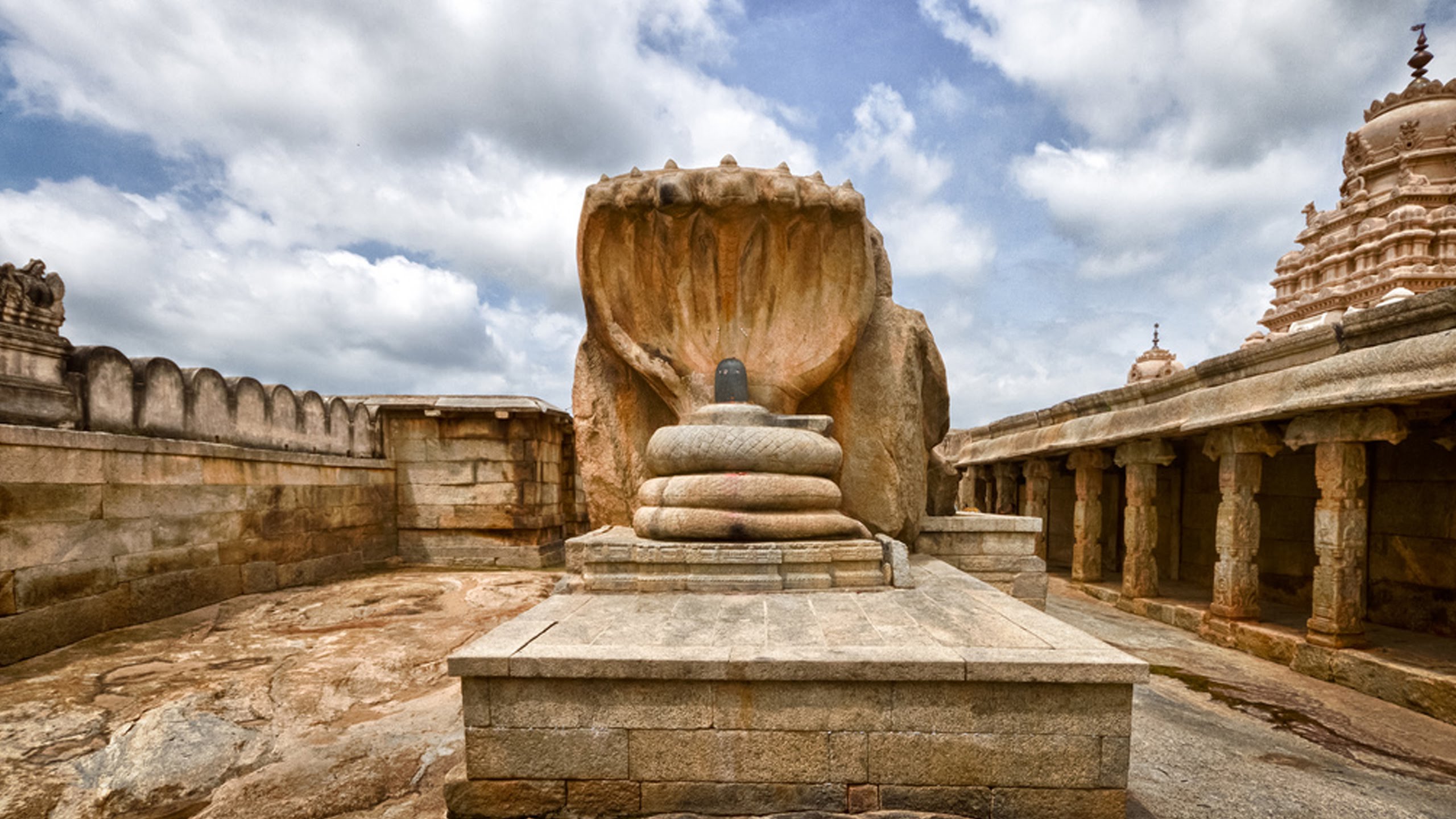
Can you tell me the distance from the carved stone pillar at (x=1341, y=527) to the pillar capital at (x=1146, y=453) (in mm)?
2326

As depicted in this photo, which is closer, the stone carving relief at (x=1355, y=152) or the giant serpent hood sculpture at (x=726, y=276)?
the giant serpent hood sculpture at (x=726, y=276)

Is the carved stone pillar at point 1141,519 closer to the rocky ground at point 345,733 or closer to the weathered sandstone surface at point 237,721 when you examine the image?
the rocky ground at point 345,733

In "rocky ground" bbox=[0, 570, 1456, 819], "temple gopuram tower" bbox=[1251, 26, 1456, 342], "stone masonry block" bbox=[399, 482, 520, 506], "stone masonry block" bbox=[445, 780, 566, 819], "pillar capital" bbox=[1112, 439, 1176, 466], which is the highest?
"temple gopuram tower" bbox=[1251, 26, 1456, 342]

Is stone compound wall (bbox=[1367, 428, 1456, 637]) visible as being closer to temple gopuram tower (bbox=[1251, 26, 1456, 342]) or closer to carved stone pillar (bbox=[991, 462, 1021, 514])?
carved stone pillar (bbox=[991, 462, 1021, 514])

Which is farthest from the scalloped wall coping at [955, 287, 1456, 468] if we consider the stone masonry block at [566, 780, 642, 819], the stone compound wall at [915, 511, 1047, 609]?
the stone masonry block at [566, 780, 642, 819]

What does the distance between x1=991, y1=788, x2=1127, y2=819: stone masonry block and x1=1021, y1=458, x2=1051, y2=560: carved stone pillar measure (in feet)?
31.8

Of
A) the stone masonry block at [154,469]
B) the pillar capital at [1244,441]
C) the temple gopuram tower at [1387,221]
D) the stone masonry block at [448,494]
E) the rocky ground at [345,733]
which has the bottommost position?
the rocky ground at [345,733]

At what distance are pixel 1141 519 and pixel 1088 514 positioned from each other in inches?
58.8

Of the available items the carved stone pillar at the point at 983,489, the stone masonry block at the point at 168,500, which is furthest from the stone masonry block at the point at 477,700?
the carved stone pillar at the point at 983,489

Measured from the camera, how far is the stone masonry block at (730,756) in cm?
249

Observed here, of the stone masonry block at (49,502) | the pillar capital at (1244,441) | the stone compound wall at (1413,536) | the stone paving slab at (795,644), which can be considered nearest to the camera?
the stone paving slab at (795,644)

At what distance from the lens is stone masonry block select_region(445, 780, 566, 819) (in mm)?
2523

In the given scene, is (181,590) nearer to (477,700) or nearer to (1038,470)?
(477,700)

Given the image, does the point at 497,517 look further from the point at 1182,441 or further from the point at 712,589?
the point at 1182,441
